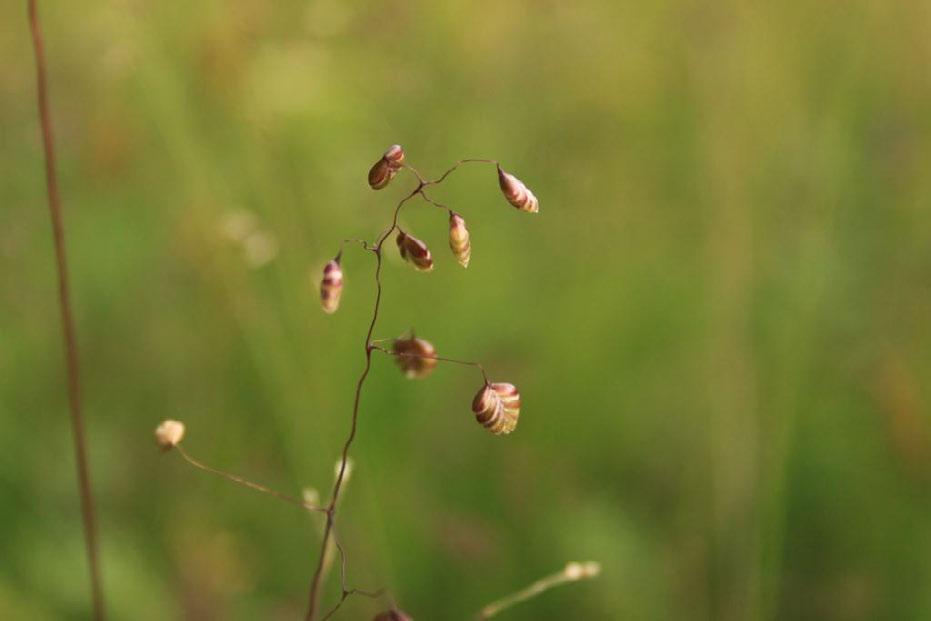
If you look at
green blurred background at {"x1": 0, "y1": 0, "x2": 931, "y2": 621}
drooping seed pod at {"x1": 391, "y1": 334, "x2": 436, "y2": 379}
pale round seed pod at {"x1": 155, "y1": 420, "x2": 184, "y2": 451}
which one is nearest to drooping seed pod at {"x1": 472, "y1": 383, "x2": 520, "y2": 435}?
drooping seed pod at {"x1": 391, "y1": 334, "x2": 436, "y2": 379}

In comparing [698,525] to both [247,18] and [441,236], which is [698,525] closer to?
[441,236]

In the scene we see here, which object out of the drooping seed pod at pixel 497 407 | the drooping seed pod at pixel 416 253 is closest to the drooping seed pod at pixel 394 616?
the drooping seed pod at pixel 497 407

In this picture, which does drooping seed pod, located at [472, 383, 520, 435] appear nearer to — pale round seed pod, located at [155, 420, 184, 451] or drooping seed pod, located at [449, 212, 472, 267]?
drooping seed pod, located at [449, 212, 472, 267]

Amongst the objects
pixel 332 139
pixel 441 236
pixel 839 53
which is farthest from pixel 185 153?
pixel 839 53

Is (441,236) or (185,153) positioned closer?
(185,153)

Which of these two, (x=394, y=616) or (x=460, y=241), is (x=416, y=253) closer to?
(x=460, y=241)

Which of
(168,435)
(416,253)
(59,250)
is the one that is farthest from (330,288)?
(59,250)
